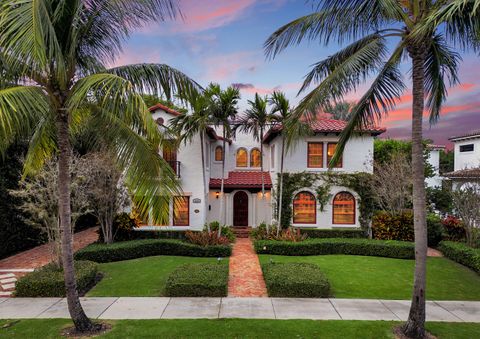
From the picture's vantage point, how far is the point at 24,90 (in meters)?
5.50

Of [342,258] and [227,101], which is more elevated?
[227,101]

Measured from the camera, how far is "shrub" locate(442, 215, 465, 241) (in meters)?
16.5

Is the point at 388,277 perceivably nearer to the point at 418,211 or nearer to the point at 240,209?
the point at 418,211

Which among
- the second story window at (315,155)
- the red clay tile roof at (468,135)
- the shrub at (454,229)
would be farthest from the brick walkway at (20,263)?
the red clay tile roof at (468,135)

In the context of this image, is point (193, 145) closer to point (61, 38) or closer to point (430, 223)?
point (61, 38)

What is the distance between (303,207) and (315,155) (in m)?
3.32

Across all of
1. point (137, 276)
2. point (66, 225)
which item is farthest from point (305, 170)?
point (66, 225)

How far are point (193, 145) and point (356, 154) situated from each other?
32.9 feet

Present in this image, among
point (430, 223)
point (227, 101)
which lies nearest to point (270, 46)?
point (227, 101)

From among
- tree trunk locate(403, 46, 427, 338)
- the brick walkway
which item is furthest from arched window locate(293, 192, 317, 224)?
the brick walkway

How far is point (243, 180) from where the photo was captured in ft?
70.8

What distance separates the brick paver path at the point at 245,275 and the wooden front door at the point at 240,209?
4.98 m

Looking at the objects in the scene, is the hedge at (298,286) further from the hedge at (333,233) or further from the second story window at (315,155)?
the second story window at (315,155)

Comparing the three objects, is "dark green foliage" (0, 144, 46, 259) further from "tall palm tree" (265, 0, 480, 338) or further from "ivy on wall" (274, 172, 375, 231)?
"tall palm tree" (265, 0, 480, 338)
